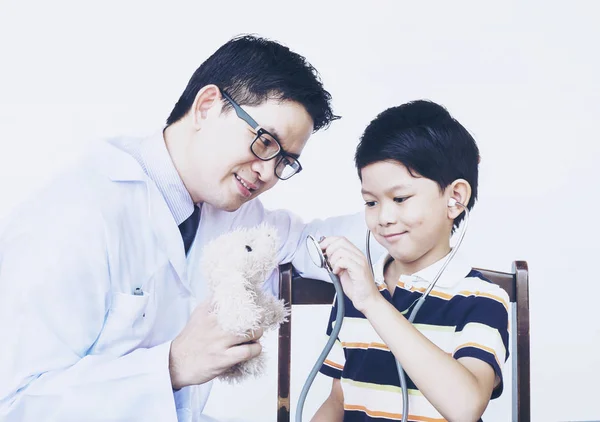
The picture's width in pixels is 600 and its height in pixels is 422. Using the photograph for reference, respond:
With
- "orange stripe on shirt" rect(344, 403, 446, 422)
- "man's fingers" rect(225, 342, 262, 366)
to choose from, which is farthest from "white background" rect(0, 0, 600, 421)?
"man's fingers" rect(225, 342, 262, 366)

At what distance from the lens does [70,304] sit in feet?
3.95

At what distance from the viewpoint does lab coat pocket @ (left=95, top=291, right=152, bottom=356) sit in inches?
49.6

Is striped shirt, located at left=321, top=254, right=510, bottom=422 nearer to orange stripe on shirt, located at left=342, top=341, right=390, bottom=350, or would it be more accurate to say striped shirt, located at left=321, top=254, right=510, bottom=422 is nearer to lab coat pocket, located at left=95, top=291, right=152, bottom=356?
orange stripe on shirt, located at left=342, top=341, right=390, bottom=350

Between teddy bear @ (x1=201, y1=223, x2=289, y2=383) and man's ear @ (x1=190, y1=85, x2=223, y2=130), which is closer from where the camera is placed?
teddy bear @ (x1=201, y1=223, x2=289, y2=383)

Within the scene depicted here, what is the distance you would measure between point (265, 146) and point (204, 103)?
18 cm

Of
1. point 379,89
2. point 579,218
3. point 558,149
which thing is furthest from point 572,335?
point 379,89

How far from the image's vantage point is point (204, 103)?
1391 millimetres

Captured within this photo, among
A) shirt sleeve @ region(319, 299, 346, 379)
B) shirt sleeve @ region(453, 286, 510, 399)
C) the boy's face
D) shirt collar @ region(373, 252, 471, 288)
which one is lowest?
shirt sleeve @ region(319, 299, 346, 379)

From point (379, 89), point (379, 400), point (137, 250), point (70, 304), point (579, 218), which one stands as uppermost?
point (379, 89)

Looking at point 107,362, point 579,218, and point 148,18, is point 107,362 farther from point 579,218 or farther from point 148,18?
point 579,218

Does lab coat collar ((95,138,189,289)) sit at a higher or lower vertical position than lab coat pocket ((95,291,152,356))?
higher

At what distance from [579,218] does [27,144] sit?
5.67 feet

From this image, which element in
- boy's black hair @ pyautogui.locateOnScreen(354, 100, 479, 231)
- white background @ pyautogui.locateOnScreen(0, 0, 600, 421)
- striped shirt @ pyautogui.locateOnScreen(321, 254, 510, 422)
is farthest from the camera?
white background @ pyautogui.locateOnScreen(0, 0, 600, 421)

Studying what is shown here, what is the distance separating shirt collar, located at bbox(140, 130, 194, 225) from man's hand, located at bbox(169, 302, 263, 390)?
0.39 m
